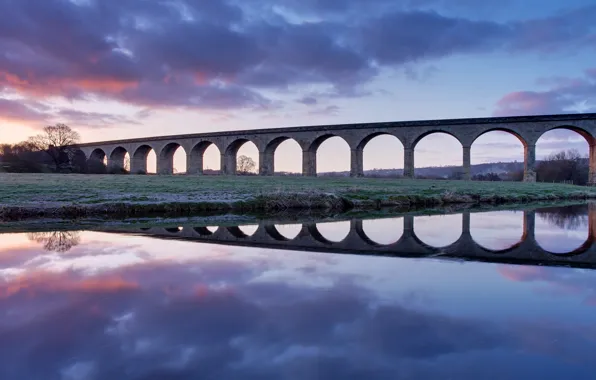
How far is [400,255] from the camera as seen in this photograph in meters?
6.07

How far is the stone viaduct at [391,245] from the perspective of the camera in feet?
19.2

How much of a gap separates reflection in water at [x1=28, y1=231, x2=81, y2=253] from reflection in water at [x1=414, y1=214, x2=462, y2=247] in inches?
250

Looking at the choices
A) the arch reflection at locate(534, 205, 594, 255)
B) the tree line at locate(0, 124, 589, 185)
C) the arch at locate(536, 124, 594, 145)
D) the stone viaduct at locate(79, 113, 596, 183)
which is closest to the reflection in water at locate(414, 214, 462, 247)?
the arch reflection at locate(534, 205, 594, 255)

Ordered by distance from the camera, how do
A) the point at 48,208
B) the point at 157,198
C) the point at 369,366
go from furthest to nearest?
the point at 157,198
the point at 48,208
the point at 369,366

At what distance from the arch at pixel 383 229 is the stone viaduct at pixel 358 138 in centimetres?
2527

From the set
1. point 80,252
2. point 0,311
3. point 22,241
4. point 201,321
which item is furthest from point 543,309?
point 22,241

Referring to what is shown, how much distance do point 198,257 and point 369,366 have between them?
3821mm

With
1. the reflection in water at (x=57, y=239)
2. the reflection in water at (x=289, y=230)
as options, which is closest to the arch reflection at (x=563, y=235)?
the reflection in water at (x=289, y=230)

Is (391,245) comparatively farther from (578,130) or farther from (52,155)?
(52,155)

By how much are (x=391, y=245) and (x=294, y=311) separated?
12.8ft

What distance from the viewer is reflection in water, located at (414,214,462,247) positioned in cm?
745

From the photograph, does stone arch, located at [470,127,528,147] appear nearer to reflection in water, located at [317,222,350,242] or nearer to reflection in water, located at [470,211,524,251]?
reflection in water, located at [470,211,524,251]

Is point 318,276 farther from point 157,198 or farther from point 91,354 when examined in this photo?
point 157,198

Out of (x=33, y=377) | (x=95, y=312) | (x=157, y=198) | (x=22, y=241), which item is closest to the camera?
(x=33, y=377)
